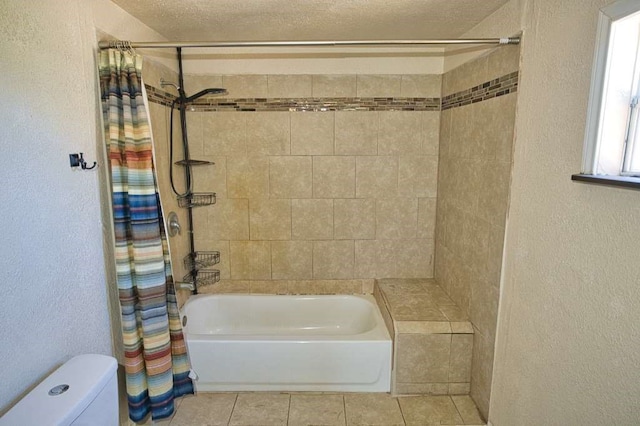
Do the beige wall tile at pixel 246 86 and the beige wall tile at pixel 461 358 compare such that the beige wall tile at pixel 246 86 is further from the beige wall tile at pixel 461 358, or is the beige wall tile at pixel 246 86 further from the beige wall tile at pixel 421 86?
the beige wall tile at pixel 461 358

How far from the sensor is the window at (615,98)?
1.09 meters

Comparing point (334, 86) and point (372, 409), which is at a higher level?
point (334, 86)

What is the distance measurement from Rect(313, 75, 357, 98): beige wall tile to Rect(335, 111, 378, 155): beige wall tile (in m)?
0.14

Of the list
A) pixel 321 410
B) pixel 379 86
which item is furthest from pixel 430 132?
pixel 321 410

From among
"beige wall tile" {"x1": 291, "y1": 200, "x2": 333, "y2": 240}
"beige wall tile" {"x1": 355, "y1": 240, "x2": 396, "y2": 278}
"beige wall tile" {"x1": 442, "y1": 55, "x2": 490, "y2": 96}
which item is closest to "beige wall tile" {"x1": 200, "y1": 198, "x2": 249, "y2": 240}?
"beige wall tile" {"x1": 291, "y1": 200, "x2": 333, "y2": 240}

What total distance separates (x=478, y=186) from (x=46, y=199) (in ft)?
7.03

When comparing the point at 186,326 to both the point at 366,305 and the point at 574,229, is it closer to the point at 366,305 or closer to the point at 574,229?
the point at 366,305

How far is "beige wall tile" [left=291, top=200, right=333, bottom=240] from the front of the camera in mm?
2785

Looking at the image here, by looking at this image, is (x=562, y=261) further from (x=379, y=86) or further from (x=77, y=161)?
(x=77, y=161)

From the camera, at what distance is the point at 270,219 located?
279 centimetres

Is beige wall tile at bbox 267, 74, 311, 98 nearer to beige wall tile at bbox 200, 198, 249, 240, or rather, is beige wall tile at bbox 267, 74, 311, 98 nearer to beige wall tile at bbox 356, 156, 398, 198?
beige wall tile at bbox 356, 156, 398, 198

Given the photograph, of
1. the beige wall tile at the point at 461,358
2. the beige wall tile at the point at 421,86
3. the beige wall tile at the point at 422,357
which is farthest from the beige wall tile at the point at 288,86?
the beige wall tile at the point at 461,358

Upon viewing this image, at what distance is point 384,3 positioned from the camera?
5.99ft

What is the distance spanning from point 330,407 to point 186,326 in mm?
1188
